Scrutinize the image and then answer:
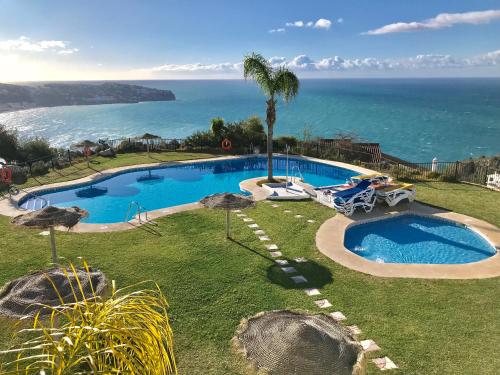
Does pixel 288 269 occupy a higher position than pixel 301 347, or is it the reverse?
pixel 301 347

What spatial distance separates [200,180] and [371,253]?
45.0ft

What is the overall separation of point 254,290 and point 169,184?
14.8 meters

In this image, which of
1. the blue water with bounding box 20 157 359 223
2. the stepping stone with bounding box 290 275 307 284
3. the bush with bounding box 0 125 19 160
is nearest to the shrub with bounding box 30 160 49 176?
the blue water with bounding box 20 157 359 223

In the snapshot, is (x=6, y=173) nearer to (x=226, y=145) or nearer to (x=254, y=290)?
(x=226, y=145)

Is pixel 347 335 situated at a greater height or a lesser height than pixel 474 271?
greater

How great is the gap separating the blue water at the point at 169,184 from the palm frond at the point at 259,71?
20.3 ft

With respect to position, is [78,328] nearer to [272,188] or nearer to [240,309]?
[240,309]

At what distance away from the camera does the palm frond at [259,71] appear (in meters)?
20.5

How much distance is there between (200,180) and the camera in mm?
24750

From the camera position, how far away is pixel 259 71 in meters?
20.5

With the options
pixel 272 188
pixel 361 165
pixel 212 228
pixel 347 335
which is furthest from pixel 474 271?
pixel 361 165

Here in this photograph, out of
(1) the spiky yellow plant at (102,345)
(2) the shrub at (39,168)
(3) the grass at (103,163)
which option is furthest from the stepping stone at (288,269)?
(2) the shrub at (39,168)

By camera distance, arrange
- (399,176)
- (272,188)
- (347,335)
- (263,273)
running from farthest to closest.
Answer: (399,176), (272,188), (263,273), (347,335)

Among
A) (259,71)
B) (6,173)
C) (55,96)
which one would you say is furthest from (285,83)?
(55,96)
